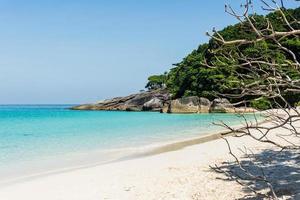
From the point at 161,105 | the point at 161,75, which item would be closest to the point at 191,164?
the point at 161,105

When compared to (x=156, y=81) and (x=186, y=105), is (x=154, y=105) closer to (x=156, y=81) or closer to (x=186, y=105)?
(x=186, y=105)

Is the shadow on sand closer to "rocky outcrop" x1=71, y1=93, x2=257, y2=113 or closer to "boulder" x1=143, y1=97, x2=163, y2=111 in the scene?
"rocky outcrop" x1=71, y1=93, x2=257, y2=113

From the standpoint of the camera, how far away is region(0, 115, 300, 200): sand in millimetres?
8062

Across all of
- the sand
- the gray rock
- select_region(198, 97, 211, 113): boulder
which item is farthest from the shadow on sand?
the gray rock

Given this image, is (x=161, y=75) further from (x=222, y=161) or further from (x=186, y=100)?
(x=222, y=161)

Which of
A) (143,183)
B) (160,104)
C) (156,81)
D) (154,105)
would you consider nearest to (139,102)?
(154,105)

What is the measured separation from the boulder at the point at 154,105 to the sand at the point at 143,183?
51817mm

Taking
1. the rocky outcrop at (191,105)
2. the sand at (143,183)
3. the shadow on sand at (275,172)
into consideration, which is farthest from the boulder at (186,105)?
the sand at (143,183)

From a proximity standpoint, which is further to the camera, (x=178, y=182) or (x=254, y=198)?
(x=178, y=182)

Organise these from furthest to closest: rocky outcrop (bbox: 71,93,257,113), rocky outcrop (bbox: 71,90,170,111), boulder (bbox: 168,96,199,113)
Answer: rocky outcrop (bbox: 71,90,170,111) → boulder (bbox: 168,96,199,113) → rocky outcrop (bbox: 71,93,257,113)

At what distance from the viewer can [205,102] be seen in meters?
51.7

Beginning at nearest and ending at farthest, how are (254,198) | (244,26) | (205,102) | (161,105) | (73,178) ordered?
1. (244,26)
2. (254,198)
3. (73,178)
4. (205,102)
5. (161,105)

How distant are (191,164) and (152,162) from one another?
155 centimetres

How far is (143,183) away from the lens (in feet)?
30.5
